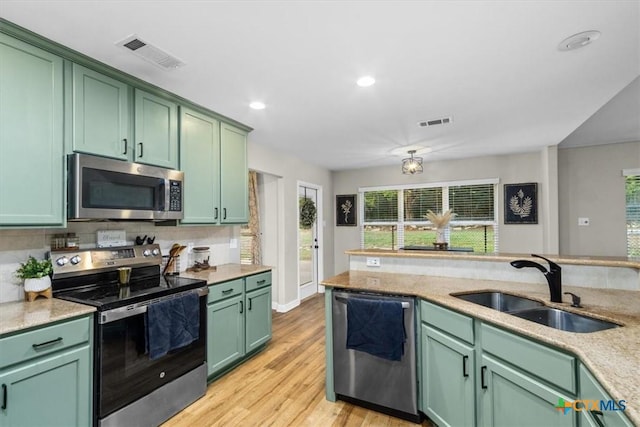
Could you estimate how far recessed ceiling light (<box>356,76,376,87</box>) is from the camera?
2270 millimetres

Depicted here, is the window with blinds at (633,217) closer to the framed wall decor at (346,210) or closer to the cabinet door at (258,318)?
the framed wall decor at (346,210)

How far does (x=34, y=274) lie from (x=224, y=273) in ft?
4.43

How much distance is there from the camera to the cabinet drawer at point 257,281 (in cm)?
296

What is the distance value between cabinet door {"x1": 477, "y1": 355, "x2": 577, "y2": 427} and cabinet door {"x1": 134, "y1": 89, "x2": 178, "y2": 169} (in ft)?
8.67

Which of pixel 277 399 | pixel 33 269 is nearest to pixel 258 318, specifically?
pixel 277 399

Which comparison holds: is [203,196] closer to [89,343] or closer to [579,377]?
[89,343]

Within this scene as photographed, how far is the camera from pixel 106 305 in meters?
1.78

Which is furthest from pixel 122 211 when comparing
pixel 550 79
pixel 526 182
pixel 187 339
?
pixel 526 182

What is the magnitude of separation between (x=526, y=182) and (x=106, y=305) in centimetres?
555

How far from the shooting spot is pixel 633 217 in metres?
4.53

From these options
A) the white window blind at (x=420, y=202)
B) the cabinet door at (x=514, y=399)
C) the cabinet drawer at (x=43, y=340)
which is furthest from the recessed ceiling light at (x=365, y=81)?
the white window blind at (x=420, y=202)

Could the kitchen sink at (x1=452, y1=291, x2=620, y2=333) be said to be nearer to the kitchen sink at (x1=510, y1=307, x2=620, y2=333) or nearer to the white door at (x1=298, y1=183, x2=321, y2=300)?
the kitchen sink at (x1=510, y1=307, x2=620, y2=333)

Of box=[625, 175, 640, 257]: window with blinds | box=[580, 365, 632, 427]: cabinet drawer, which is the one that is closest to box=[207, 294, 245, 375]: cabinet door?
box=[580, 365, 632, 427]: cabinet drawer

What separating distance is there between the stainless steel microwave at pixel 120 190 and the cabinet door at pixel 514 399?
8.06 feet
